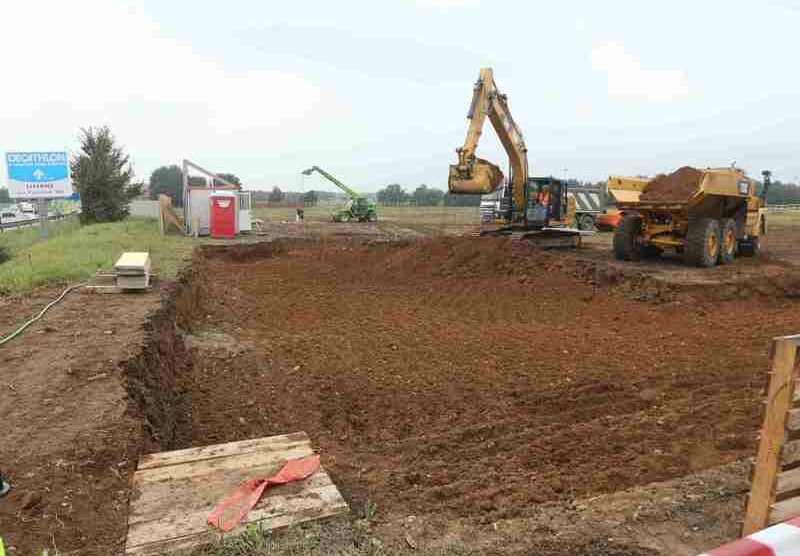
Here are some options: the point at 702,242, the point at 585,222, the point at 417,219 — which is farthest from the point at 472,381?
the point at 417,219

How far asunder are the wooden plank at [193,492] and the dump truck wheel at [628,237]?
12.0 m

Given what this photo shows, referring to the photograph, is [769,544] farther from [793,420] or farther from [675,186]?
[675,186]

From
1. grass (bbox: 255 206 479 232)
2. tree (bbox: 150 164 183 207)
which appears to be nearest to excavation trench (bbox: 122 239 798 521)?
grass (bbox: 255 206 479 232)

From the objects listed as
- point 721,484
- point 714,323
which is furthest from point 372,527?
point 714,323

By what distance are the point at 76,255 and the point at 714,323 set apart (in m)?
11.9

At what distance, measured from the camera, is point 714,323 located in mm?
8570

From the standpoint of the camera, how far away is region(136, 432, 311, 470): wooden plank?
337 cm

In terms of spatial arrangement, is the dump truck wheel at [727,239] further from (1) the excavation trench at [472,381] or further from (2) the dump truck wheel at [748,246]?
(1) the excavation trench at [472,381]

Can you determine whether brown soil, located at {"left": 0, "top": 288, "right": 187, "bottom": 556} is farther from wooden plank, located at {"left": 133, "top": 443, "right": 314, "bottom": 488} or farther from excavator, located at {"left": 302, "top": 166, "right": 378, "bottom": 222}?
excavator, located at {"left": 302, "top": 166, "right": 378, "bottom": 222}

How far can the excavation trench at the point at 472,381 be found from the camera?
3949mm

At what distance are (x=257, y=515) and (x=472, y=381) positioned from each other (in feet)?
11.7

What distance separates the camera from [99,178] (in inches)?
952

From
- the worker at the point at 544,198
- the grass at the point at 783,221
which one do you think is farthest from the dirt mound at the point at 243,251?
the grass at the point at 783,221

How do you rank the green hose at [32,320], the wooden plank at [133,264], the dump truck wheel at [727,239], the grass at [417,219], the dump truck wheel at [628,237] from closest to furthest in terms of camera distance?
the green hose at [32,320] → the wooden plank at [133,264] → the dump truck wheel at [727,239] → the dump truck wheel at [628,237] → the grass at [417,219]
